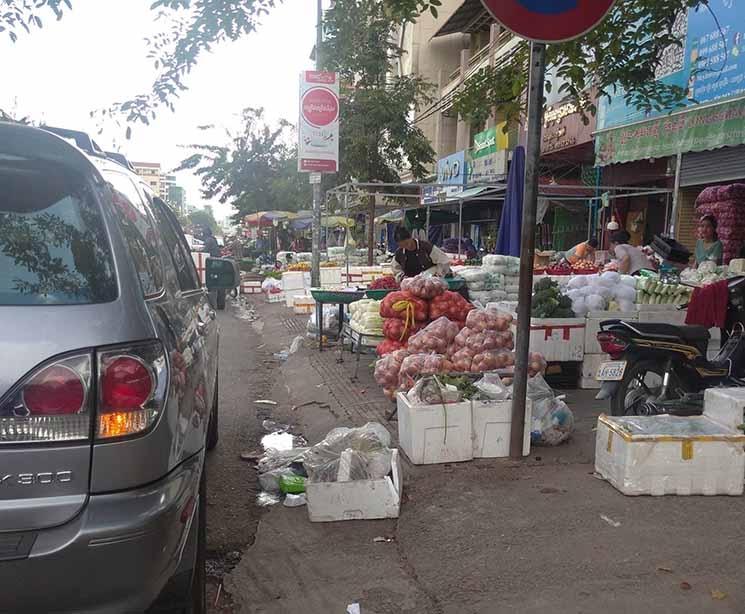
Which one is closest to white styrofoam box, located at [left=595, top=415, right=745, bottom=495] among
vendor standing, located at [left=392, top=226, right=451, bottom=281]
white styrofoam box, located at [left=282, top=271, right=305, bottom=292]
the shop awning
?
vendor standing, located at [left=392, top=226, right=451, bottom=281]

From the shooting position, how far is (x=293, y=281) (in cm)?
1568

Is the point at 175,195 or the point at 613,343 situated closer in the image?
the point at 613,343

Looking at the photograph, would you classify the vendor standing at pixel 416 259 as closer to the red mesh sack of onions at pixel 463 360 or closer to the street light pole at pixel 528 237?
the red mesh sack of onions at pixel 463 360

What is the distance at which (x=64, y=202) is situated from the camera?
7.33 ft

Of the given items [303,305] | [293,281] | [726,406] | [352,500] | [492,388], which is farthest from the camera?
[293,281]

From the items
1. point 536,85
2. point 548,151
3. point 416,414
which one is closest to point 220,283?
point 416,414

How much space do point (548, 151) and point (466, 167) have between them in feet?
12.4

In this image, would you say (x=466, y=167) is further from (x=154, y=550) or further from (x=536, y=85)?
(x=154, y=550)

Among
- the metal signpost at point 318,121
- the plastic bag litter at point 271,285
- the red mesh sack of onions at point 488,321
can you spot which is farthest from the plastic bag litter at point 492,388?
the plastic bag litter at point 271,285

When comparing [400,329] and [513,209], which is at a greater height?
[513,209]

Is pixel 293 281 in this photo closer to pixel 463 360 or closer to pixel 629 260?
pixel 629 260

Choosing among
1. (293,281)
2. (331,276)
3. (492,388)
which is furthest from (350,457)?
(293,281)

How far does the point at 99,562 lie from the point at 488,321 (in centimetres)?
475

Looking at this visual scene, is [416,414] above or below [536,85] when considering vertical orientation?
below
